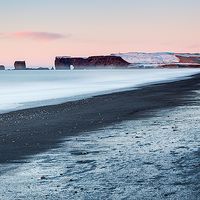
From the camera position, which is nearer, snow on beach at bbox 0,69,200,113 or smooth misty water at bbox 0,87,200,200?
smooth misty water at bbox 0,87,200,200

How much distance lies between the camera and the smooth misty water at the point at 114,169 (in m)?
6.51

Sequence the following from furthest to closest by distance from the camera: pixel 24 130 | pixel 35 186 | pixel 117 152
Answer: pixel 24 130 → pixel 117 152 → pixel 35 186

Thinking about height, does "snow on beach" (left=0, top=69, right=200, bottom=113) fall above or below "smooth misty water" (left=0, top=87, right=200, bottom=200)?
below

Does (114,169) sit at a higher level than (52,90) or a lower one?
higher

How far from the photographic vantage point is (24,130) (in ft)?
46.4

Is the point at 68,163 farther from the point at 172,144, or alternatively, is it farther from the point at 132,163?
the point at 172,144

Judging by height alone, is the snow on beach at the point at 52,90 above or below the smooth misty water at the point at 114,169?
below

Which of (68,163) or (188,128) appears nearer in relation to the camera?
(68,163)

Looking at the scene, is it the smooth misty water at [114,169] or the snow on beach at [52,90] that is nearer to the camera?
the smooth misty water at [114,169]

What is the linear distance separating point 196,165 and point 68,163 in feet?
7.74

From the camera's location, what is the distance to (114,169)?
8.06 meters

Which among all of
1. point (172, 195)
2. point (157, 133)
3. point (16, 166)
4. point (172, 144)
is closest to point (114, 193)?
point (172, 195)

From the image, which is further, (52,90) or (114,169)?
(52,90)

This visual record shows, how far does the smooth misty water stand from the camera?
21.4ft
